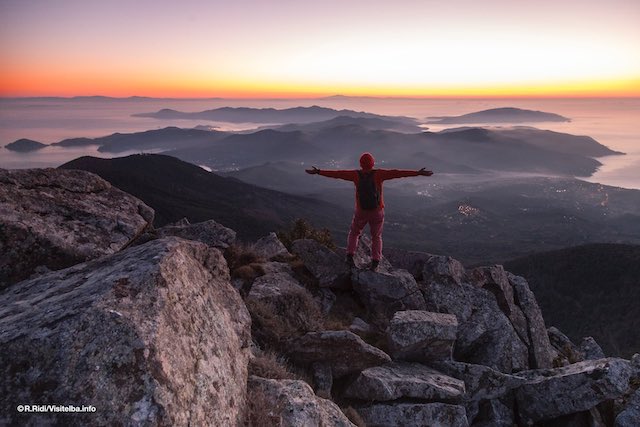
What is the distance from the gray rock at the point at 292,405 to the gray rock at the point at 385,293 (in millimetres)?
7309

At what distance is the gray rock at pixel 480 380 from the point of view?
1192cm

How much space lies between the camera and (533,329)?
53.7 feet

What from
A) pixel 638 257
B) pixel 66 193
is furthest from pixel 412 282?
pixel 638 257

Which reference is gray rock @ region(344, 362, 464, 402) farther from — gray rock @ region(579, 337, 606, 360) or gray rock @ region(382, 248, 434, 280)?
gray rock @ region(579, 337, 606, 360)

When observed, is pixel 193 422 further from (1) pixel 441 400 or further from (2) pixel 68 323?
(1) pixel 441 400

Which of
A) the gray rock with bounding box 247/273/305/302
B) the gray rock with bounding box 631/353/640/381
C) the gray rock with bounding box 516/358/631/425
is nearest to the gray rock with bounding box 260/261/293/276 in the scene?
the gray rock with bounding box 247/273/305/302

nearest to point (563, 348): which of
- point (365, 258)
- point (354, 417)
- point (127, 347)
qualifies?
point (365, 258)

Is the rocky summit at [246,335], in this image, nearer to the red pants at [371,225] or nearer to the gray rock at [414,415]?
the gray rock at [414,415]

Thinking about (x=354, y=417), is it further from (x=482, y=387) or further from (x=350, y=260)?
(x=350, y=260)

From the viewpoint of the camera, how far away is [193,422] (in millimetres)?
5094

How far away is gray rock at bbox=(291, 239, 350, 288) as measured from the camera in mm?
15469

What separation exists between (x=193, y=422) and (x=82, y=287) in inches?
113

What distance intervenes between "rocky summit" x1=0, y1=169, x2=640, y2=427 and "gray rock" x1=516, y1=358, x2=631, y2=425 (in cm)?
4

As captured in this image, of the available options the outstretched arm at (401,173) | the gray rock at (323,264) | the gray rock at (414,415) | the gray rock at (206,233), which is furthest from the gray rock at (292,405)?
the gray rock at (206,233)
